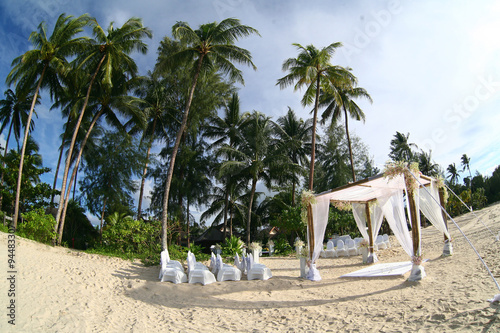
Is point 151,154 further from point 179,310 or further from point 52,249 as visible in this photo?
point 179,310

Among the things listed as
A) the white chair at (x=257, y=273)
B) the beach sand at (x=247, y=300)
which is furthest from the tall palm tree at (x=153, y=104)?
the white chair at (x=257, y=273)

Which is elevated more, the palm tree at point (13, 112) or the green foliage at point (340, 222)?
the palm tree at point (13, 112)

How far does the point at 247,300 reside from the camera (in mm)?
6270

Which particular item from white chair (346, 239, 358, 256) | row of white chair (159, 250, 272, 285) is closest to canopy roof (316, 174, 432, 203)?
row of white chair (159, 250, 272, 285)

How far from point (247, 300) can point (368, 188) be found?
4832 millimetres

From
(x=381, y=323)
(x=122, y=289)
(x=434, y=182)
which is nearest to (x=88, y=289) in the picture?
(x=122, y=289)

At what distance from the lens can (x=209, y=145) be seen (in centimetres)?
1942

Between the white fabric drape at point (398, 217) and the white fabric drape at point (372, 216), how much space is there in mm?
2042

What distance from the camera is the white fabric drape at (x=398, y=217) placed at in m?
6.99

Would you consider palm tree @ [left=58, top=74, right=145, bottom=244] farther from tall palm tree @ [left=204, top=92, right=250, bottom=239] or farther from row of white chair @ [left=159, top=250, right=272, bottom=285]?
row of white chair @ [left=159, top=250, right=272, bottom=285]

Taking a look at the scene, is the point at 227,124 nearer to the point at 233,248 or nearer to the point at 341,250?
the point at 233,248

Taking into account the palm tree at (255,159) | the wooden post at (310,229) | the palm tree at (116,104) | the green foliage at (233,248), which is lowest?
the green foliage at (233,248)

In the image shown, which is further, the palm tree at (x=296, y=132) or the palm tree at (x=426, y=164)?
the palm tree at (x=426, y=164)

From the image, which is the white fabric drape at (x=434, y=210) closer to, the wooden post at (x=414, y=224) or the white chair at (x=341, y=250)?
the wooden post at (x=414, y=224)
